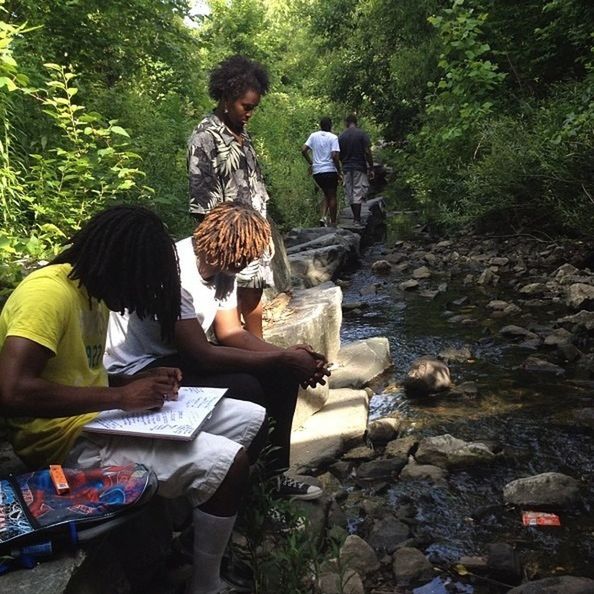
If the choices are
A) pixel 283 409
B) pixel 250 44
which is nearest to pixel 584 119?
pixel 283 409

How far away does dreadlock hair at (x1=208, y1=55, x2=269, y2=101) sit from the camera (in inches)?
142

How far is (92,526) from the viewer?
165cm

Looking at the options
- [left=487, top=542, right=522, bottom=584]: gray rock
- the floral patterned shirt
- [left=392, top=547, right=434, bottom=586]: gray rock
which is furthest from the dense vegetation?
[left=487, top=542, right=522, bottom=584]: gray rock

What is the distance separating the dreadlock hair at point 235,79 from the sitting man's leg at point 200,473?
2.24 m

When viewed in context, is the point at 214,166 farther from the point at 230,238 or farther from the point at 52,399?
the point at 52,399

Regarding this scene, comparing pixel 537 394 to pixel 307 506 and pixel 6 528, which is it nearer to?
pixel 307 506

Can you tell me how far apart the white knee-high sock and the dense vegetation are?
1.75 metres

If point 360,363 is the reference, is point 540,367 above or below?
below

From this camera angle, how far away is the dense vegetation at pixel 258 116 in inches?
176

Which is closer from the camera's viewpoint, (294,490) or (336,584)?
(336,584)

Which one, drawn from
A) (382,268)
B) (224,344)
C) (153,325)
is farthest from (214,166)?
(382,268)

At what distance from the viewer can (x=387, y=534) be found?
2.87 m

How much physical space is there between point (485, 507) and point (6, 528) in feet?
7.57

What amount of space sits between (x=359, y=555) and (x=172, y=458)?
1150 millimetres
